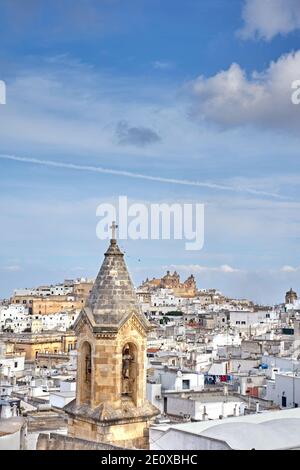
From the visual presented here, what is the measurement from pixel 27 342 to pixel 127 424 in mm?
44179

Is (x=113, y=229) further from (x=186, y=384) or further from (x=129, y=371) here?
(x=186, y=384)

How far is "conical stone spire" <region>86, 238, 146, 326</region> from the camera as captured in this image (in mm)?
11336

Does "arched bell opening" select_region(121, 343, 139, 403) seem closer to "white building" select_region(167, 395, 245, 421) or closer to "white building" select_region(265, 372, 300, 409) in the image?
"white building" select_region(167, 395, 245, 421)

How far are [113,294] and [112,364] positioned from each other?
1.03 m

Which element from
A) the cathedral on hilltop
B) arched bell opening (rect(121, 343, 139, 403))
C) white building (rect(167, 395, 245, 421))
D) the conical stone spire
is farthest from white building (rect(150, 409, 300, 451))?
the cathedral on hilltop

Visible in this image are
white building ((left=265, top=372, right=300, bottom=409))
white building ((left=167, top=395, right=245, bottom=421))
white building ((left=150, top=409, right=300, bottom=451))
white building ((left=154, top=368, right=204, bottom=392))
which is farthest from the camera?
white building ((left=154, top=368, right=204, bottom=392))

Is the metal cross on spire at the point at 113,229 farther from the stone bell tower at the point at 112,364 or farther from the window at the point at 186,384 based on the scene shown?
the window at the point at 186,384

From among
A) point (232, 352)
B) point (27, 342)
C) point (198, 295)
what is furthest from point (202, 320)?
point (198, 295)

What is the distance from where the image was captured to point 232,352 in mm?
45625

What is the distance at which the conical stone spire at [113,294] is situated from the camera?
11.3 meters

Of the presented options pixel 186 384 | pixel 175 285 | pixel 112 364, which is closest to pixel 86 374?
pixel 112 364

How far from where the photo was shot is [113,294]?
11.4 meters

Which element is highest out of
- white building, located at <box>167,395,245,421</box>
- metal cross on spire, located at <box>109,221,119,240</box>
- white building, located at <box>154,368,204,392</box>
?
metal cross on spire, located at <box>109,221,119,240</box>
